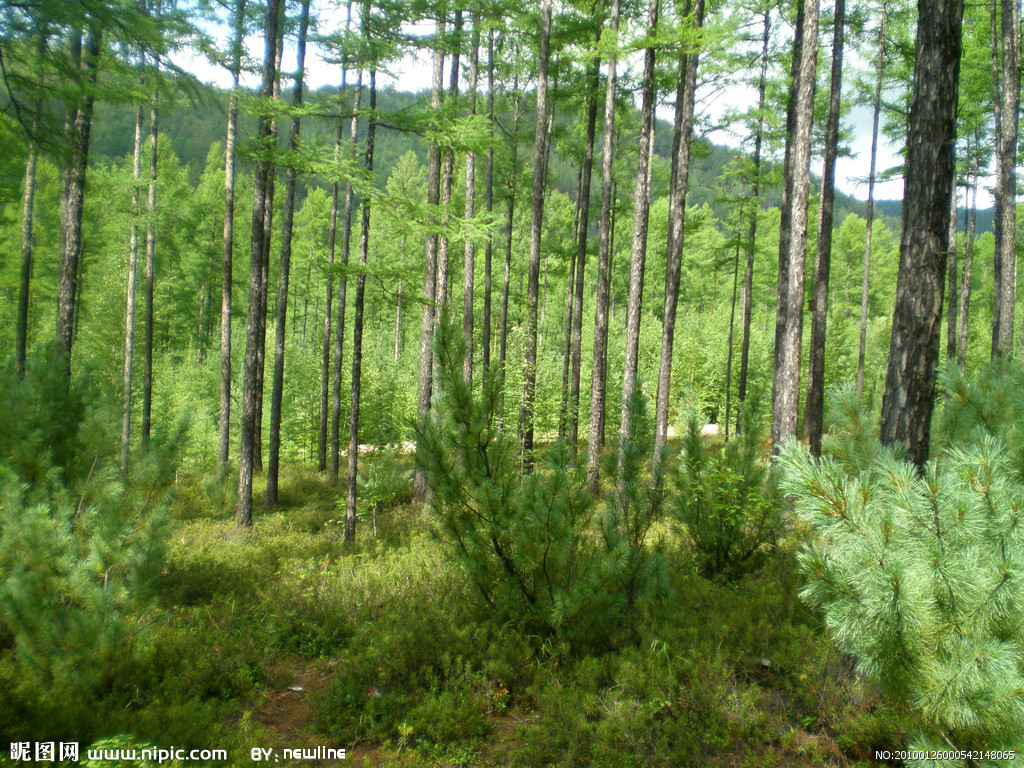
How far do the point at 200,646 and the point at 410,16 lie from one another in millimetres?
10151

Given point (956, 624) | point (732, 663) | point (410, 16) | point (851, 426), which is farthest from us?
point (410, 16)

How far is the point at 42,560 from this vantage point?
3531mm

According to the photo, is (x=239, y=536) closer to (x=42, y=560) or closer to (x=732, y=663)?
(x=42, y=560)

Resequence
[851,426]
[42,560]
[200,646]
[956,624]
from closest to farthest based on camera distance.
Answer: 1. [956,624]
2. [42,560]
3. [851,426]
4. [200,646]

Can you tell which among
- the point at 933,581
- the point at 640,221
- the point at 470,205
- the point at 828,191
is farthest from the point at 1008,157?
the point at 933,581

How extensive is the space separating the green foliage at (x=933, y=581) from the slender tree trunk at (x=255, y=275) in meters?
9.85

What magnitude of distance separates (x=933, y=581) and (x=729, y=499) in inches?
161

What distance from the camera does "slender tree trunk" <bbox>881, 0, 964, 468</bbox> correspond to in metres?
4.10

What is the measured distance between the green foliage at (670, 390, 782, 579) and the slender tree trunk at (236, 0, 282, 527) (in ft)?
25.7

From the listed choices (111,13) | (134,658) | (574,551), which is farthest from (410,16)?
(134,658)

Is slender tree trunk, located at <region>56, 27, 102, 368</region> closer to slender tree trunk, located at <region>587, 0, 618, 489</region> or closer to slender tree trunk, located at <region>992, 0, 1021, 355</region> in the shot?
slender tree trunk, located at <region>587, 0, 618, 489</region>

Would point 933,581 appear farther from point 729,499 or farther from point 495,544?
point 729,499

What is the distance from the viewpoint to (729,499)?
6172 mm

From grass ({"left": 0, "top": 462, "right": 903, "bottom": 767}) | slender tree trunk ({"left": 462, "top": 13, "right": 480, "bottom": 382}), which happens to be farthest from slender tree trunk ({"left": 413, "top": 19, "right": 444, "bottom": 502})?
grass ({"left": 0, "top": 462, "right": 903, "bottom": 767})
